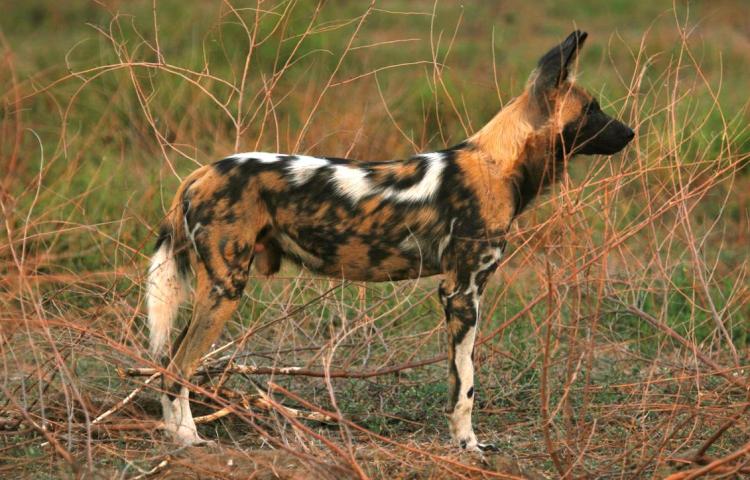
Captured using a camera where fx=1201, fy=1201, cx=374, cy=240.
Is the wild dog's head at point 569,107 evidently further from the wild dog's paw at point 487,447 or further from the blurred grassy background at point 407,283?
the wild dog's paw at point 487,447

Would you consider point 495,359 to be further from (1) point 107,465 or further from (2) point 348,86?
(2) point 348,86

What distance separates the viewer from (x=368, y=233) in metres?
3.78

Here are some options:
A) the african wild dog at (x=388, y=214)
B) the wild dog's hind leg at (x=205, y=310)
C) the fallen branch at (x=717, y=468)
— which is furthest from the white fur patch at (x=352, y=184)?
the fallen branch at (x=717, y=468)

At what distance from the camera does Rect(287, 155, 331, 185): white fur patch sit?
3740mm

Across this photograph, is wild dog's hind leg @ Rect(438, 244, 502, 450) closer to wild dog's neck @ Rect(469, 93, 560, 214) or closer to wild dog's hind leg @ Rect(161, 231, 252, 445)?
wild dog's neck @ Rect(469, 93, 560, 214)

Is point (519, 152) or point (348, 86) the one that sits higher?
point (519, 152)

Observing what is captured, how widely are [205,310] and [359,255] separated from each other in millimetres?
513

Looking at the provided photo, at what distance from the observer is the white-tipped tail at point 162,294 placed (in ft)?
12.3

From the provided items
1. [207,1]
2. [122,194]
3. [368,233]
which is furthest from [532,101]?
[207,1]

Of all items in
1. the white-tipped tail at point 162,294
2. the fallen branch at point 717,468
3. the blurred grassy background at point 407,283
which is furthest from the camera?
the white-tipped tail at point 162,294

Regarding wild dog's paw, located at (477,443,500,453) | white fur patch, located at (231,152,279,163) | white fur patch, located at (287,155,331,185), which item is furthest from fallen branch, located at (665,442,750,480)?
white fur patch, located at (231,152,279,163)

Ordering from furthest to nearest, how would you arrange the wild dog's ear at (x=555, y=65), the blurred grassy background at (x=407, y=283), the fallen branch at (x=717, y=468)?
the wild dog's ear at (x=555, y=65) < the blurred grassy background at (x=407, y=283) < the fallen branch at (x=717, y=468)

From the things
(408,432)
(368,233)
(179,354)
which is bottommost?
(408,432)

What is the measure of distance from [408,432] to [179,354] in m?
0.82
